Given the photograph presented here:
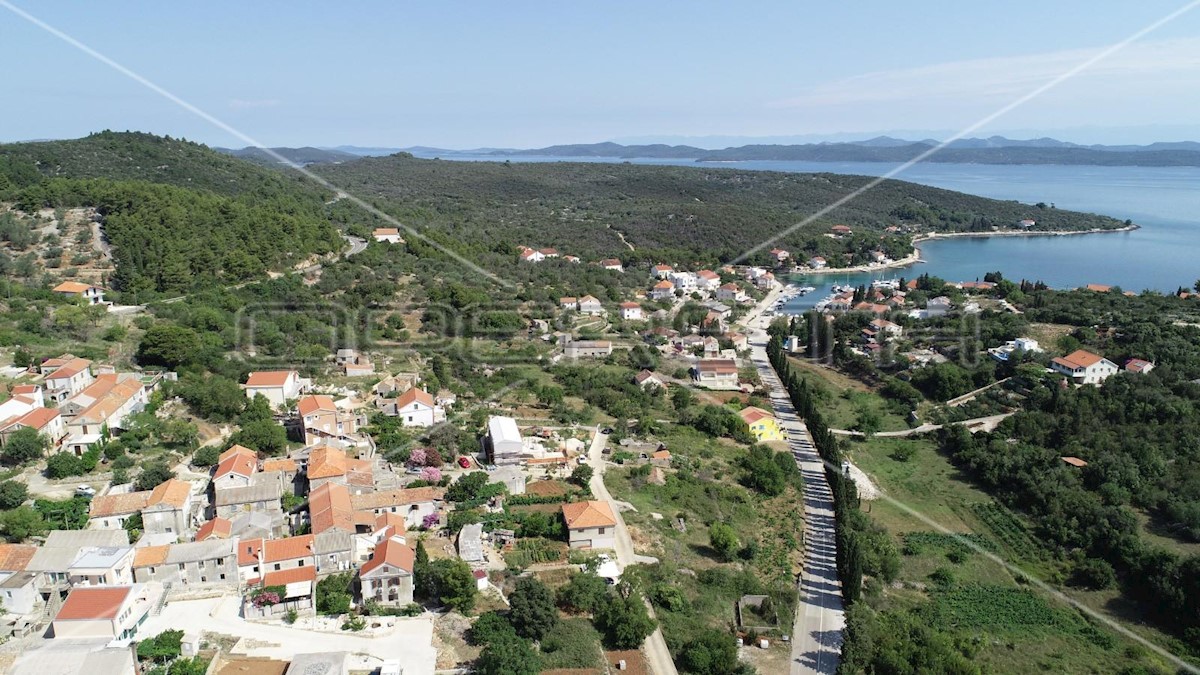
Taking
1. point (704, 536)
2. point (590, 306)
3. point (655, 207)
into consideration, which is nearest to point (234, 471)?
point (704, 536)

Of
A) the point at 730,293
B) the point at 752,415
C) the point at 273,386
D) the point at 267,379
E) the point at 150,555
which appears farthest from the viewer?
the point at 730,293

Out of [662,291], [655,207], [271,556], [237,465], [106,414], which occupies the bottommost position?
[271,556]

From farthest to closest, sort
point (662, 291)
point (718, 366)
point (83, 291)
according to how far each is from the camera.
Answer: point (662, 291) < point (718, 366) < point (83, 291)

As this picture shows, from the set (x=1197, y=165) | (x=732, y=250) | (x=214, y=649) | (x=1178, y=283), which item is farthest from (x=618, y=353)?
(x=1197, y=165)

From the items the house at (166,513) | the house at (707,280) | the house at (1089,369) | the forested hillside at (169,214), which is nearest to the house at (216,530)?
the house at (166,513)

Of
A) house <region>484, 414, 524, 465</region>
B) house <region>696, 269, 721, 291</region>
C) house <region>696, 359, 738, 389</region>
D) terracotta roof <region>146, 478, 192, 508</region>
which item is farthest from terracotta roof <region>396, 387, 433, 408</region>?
house <region>696, 269, 721, 291</region>

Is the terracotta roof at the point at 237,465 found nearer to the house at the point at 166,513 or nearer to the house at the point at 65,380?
the house at the point at 166,513

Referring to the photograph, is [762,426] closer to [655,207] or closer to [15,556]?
[15,556]
